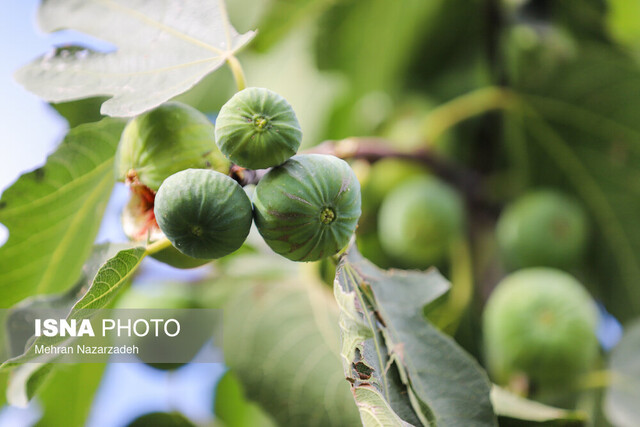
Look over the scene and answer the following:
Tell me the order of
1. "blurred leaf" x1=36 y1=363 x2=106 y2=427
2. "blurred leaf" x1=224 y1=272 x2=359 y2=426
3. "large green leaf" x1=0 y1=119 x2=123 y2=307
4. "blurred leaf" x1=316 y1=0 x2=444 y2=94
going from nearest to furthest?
"large green leaf" x1=0 y1=119 x2=123 y2=307 < "blurred leaf" x1=224 y1=272 x2=359 y2=426 < "blurred leaf" x1=36 y1=363 x2=106 y2=427 < "blurred leaf" x1=316 y1=0 x2=444 y2=94

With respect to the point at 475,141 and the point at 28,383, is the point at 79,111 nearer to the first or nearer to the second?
the point at 28,383

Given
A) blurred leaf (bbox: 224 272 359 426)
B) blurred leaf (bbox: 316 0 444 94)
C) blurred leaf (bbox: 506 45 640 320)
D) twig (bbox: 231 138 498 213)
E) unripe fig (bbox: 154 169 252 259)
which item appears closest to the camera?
unripe fig (bbox: 154 169 252 259)

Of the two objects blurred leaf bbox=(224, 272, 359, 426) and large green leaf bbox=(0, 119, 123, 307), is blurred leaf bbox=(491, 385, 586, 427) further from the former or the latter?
large green leaf bbox=(0, 119, 123, 307)

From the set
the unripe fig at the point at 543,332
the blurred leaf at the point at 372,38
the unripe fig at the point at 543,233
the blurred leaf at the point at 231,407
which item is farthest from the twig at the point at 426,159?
the blurred leaf at the point at 231,407

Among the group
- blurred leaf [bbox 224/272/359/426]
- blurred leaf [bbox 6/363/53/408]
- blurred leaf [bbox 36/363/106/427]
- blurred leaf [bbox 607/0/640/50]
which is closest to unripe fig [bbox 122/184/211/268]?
blurred leaf [bbox 6/363/53/408]

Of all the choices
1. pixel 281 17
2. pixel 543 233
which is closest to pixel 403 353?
pixel 543 233

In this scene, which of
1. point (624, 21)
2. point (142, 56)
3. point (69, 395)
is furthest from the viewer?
point (624, 21)

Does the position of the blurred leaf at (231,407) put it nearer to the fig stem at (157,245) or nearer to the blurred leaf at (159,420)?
the blurred leaf at (159,420)
